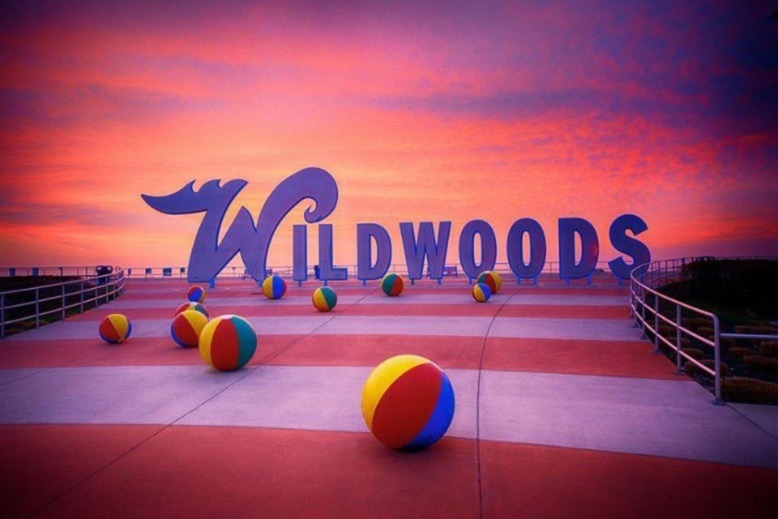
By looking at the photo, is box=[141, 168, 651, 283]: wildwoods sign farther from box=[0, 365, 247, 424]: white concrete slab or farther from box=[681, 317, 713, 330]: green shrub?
box=[0, 365, 247, 424]: white concrete slab

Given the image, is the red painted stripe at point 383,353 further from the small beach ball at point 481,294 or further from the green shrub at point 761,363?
the small beach ball at point 481,294

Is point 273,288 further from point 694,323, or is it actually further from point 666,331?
point 694,323

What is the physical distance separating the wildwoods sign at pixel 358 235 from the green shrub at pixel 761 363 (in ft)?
51.0

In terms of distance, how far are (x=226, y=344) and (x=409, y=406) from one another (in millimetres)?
5014

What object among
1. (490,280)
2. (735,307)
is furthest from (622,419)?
(735,307)

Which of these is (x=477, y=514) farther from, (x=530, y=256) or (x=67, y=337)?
(x=530, y=256)

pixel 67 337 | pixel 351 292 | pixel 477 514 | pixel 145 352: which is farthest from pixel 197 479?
pixel 351 292

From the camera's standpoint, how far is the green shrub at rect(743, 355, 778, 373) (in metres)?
10.8

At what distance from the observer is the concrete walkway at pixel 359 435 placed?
4590 mm

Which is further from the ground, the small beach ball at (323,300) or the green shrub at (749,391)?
the small beach ball at (323,300)

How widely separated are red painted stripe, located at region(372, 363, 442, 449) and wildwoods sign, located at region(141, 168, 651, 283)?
2167 cm

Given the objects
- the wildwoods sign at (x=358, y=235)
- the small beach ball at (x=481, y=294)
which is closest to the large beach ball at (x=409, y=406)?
the small beach ball at (x=481, y=294)

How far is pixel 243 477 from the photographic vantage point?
16.5 ft

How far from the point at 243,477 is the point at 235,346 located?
4578 millimetres
